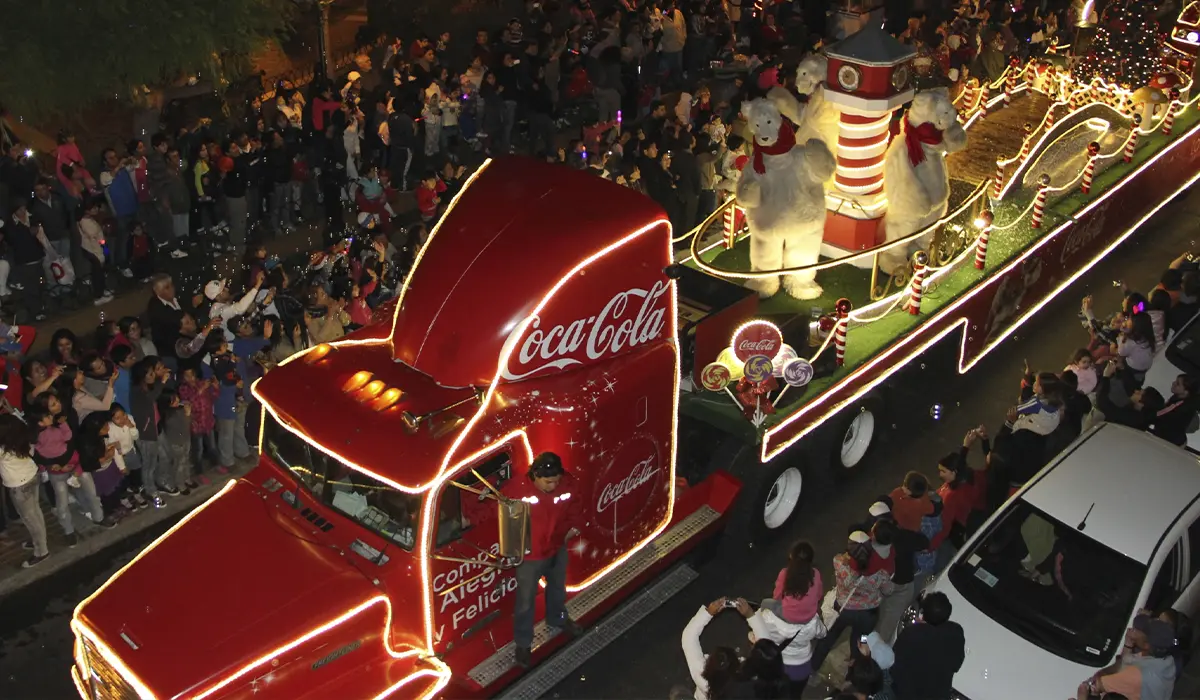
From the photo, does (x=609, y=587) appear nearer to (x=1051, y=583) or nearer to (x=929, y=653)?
(x=929, y=653)

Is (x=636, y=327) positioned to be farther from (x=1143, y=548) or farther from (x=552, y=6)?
(x=552, y=6)

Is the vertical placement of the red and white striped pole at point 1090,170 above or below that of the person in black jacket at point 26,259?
above

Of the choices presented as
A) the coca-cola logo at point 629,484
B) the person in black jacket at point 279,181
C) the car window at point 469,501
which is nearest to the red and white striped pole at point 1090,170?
the coca-cola logo at point 629,484

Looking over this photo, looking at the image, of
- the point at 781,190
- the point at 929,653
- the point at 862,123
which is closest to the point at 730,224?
the point at 781,190

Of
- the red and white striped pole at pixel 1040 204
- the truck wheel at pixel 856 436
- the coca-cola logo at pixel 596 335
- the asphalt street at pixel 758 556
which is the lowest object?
the asphalt street at pixel 758 556

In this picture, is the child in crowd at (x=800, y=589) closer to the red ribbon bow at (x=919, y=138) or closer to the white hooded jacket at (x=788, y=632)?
the white hooded jacket at (x=788, y=632)

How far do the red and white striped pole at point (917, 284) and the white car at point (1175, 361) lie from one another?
2.46m

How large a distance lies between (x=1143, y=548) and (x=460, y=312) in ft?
17.3

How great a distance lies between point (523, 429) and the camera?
7773 mm

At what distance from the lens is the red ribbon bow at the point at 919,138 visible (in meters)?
11.5

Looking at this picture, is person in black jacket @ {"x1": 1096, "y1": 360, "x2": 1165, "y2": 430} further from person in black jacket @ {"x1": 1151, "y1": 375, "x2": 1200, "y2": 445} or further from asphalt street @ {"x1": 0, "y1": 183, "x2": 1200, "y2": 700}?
asphalt street @ {"x1": 0, "y1": 183, "x2": 1200, "y2": 700}

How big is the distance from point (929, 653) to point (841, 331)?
138 inches

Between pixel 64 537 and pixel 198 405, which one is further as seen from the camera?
pixel 198 405

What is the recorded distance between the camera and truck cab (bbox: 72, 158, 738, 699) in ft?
23.6
